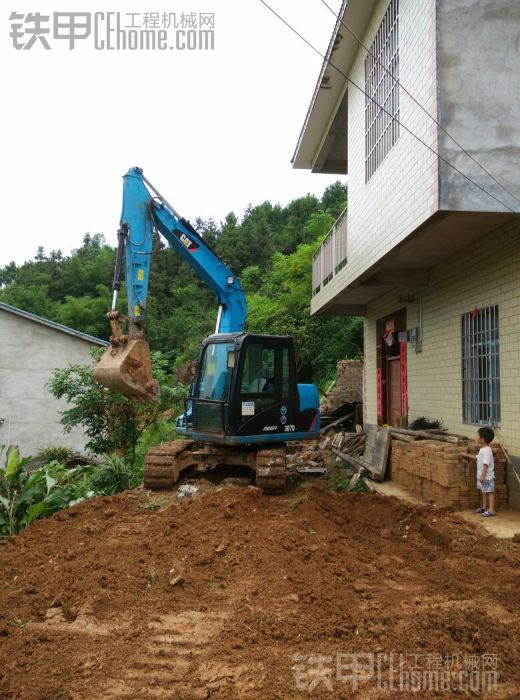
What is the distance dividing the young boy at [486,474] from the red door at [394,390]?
5.14 metres

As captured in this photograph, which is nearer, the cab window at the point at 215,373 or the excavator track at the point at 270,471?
the excavator track at the point at 270,471

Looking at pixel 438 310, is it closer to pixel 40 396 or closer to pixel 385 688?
A: pixel 385 688

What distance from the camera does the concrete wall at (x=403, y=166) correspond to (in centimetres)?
738

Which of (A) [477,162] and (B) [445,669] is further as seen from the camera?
(A) [477,162]

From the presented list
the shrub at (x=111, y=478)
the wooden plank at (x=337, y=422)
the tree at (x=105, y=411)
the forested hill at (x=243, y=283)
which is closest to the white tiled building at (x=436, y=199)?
the wooden plank at (x=337, y=422)

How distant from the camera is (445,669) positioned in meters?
3.51

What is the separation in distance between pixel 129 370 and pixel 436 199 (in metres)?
4.80

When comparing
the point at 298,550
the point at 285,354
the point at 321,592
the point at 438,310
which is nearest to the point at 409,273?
the point at 438,310

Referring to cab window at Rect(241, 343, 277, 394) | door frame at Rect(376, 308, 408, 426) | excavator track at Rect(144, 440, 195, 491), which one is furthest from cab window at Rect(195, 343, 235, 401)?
door frame at Rect(376, 308, 408, 426)

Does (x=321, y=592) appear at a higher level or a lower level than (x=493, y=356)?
lower

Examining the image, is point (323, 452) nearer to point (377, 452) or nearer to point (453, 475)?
point (377, 452)

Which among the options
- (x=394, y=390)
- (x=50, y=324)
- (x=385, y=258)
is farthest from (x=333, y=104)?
(x=50, y=324)

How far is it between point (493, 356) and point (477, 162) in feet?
8.81

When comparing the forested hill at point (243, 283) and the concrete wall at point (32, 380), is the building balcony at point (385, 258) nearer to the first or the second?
the concrete wall at point (32, 380)
